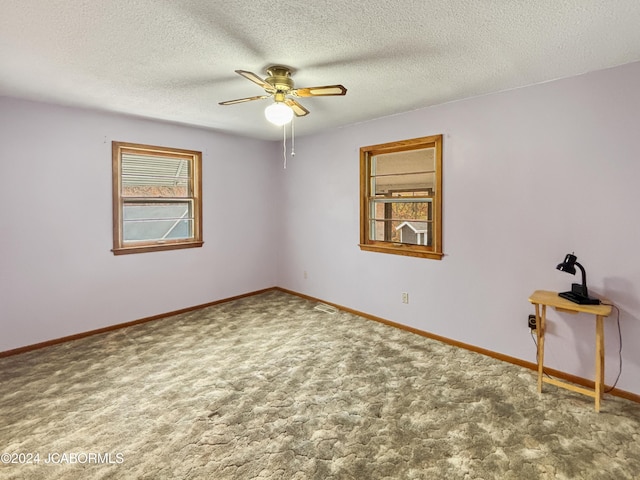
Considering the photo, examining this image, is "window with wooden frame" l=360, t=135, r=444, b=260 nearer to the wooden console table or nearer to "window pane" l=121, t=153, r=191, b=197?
the wooden console table

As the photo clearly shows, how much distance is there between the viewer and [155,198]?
423cm

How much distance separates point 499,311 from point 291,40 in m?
2.91

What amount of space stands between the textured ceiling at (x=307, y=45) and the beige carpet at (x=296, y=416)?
251cm

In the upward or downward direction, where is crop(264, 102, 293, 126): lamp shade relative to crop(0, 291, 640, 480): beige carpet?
upward

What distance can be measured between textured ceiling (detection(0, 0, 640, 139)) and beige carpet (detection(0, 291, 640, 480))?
251 centimetres

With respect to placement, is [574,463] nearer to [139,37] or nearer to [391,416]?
[391,416]

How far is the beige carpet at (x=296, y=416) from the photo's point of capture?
1.81m

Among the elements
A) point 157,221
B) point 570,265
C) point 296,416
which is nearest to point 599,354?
point 570,265

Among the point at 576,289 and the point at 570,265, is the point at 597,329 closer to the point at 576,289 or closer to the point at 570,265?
the point at 576,289

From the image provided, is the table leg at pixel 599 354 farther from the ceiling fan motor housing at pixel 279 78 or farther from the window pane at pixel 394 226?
the ceiling fan motor housing at pixel 279 78

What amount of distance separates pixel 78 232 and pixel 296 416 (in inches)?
125

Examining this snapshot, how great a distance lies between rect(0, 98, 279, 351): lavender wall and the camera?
10.5 ft

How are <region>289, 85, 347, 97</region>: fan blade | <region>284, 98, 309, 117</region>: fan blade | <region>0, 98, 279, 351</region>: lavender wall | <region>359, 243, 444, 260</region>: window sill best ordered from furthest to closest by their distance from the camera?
<region>359, 243, 444, 260</region>: window sill
<region>0, 98, 279, 351</region>: lavender wall
<region>284, 98, 309, 117</region>: fan blade
<region>289, 85, 347, 97</region>: fan blade

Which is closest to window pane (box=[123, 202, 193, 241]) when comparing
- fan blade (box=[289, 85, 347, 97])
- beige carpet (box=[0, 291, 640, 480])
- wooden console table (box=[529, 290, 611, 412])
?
beige carpet (box=[0, 291, 640, 480])
